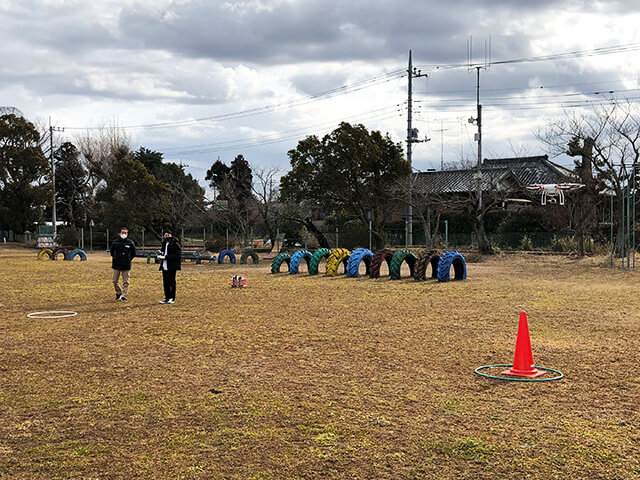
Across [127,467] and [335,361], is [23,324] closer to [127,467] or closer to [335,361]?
[335,361]

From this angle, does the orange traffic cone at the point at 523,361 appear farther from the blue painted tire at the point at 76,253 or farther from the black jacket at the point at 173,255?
the blue painted tire at the point at 76,253

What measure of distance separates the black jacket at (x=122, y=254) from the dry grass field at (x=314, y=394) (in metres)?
1.34

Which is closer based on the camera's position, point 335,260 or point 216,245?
point 335,260

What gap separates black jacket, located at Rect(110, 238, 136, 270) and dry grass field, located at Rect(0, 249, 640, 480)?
1.34 metres

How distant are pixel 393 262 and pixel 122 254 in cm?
883

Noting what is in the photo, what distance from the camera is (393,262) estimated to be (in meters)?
20.5

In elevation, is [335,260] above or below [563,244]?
below

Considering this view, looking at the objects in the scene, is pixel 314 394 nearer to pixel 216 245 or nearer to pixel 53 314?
pixel 53 314

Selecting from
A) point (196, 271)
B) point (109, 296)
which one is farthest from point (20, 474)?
point (196, 271)

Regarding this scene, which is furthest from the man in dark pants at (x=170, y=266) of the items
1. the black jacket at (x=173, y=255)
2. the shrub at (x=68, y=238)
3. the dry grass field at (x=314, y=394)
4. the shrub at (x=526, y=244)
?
the shrub at (x=68, y=238)

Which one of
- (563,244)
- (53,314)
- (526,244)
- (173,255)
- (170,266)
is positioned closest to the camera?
(53,314)

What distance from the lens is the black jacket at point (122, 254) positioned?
14500 millimetres

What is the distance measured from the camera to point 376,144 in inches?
1284

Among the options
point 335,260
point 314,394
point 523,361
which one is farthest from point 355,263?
point 314,394
